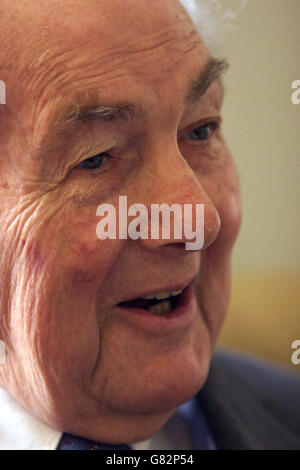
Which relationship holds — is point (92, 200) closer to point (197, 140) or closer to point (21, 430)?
point (197, 140)

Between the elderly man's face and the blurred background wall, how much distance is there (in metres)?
0.78

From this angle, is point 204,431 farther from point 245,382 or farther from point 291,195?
point 291,195

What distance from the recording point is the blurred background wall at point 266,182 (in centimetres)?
165

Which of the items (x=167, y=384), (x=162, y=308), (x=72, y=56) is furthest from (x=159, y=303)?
(x=72, y=56)

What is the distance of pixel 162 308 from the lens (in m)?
0.97

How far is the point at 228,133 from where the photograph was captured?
181 cm

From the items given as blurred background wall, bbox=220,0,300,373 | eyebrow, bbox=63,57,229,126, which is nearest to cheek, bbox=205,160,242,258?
eyebrow, bbox=63,57,229,126

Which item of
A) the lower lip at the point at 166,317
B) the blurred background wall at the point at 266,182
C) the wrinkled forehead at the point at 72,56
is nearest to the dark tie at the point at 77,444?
the lower lip at the point at 166,317

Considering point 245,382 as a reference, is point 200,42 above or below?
above

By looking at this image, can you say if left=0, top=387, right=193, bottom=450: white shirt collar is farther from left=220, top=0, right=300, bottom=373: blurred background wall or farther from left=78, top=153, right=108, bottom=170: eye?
left=220, top=0, right=300, bottom=373: blurred background wall

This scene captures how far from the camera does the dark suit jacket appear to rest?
1139 mm

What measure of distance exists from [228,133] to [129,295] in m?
1.05

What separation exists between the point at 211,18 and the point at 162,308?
55cm
